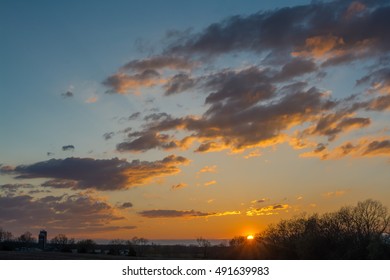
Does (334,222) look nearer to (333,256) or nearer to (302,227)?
(302,227)

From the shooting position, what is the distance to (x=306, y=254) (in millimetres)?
85062

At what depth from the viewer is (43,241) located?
4166 inches

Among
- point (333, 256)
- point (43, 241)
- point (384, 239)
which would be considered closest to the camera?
point (384, 239)

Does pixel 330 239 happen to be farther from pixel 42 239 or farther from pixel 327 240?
pixel 42 239

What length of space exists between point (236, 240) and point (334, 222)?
24459 millimetres

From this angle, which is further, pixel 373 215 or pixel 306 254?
pixel 373 215

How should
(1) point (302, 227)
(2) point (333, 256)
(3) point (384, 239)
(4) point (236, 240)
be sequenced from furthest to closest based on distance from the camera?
(1) point (302, 227)
(4) point (236, 240)
(2) point (333, 256)
(3) point (384, 239)

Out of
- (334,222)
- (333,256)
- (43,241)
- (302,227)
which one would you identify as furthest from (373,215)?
(43,241)

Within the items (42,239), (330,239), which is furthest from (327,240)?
(42,239)
